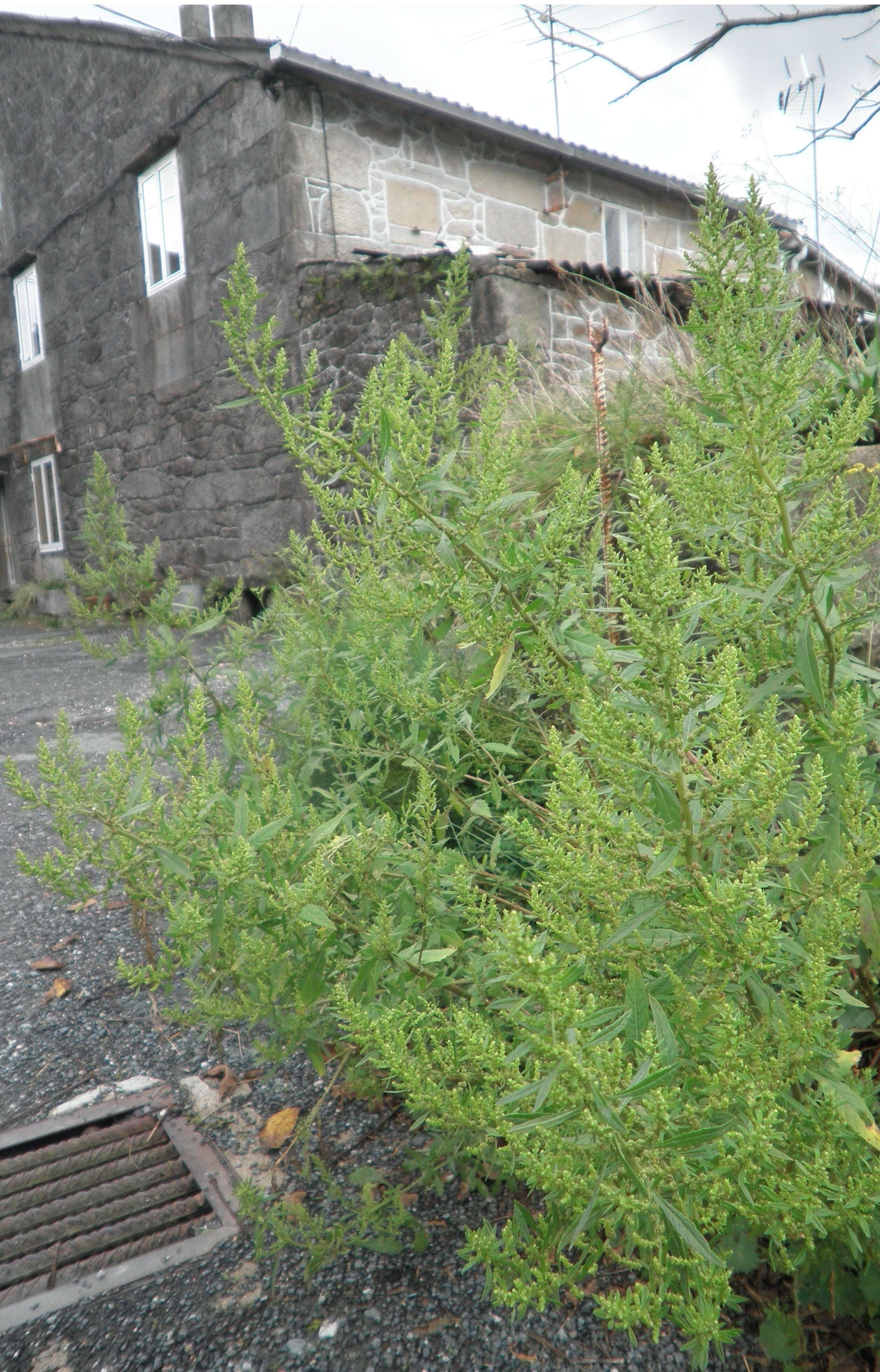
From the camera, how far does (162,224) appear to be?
10336 millimetres

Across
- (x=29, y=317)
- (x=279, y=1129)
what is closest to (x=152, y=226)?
(x=29, y=317)

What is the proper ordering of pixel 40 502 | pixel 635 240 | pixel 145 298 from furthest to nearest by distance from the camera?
pixel 40 502, pixel 635 240, pixel 145 298

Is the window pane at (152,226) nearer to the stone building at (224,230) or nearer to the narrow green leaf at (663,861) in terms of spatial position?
the stone building at (224,230)

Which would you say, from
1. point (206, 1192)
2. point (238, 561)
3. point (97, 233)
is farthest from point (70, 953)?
point (97, 233)

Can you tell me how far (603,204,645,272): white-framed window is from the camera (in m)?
10.7

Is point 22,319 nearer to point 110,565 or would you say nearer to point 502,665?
point 110,565

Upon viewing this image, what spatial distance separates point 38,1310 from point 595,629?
1552mm

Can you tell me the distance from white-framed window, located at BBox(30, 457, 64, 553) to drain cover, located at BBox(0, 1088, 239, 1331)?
1249 cm

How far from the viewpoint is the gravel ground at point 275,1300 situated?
5.18 ft

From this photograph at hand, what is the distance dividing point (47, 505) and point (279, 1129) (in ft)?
44.3

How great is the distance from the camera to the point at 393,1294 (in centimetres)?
170

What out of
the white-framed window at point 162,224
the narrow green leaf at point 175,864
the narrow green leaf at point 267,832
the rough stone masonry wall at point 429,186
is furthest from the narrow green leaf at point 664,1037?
the white-framed window at point 162,224

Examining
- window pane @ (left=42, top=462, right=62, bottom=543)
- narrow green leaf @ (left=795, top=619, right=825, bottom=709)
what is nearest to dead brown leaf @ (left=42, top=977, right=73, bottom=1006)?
narrow green leaf @ (left=795, top=619, right=825, bottom=709)

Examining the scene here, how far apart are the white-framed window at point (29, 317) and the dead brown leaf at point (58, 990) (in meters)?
12.5
